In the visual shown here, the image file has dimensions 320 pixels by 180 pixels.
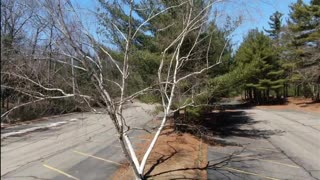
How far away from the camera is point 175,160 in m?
16.7

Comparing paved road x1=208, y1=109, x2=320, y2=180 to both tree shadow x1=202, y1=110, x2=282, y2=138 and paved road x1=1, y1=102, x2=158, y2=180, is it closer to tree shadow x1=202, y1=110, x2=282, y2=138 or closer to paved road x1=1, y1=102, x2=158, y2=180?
tree shadow x1=202, y1=110, x2=282, y2=138

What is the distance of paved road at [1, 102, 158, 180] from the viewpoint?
582 inches

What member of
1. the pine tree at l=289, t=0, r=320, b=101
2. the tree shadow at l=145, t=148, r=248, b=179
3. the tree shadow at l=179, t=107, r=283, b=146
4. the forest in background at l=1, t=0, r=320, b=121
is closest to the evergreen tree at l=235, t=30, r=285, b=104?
the pine tree at l=289, t=0, r=320, b=101

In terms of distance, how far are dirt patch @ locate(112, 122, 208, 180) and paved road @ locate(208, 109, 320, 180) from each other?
0.53 meters

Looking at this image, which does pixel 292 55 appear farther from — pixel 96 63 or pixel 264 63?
pixel 96 63

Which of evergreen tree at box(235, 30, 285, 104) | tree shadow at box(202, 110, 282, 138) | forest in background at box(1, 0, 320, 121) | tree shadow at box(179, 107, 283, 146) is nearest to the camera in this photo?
forest in background at box(1, 0, 320, 121)

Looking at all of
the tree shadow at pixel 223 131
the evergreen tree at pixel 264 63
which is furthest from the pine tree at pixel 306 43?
the tree shadow at pixel 223 131

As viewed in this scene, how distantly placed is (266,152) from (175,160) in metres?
5.38

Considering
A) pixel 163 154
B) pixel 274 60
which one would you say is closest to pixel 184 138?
pixel 163 154

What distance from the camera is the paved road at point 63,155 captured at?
14.8m

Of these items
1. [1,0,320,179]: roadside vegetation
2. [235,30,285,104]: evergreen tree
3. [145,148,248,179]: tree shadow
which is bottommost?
[145,148,248,179]: tree shadow

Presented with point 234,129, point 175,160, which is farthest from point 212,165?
point 234,129

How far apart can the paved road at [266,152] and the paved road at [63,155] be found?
4092 millimetres

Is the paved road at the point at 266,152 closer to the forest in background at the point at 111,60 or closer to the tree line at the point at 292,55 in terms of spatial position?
the forest in background at the point at 111,60
